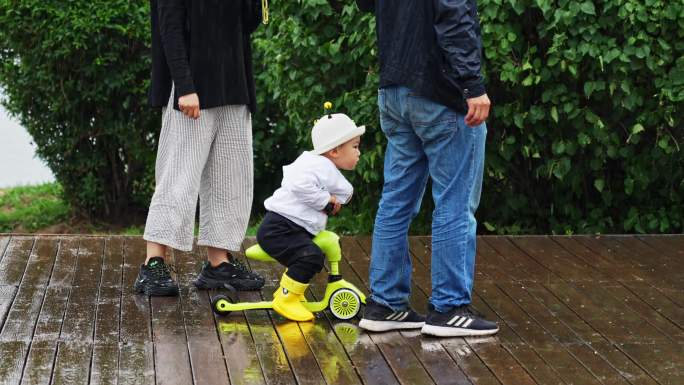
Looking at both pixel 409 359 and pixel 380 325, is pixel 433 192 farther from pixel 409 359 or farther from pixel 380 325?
pixel 409 359

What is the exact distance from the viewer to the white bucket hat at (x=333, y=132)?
5438 mm

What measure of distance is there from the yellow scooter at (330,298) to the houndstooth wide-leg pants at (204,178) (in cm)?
56

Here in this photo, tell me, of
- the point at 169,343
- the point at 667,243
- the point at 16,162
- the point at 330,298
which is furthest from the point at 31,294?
the point at 16,162

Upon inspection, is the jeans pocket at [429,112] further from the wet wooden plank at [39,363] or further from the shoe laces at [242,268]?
the wet wooden plank at [39,363]

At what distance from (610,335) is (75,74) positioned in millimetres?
4835

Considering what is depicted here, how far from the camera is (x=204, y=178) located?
20.5ft

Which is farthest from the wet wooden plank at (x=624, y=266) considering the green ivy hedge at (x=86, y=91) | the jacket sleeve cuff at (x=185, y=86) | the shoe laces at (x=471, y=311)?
the green ivy hedge at (x=86, y=91)

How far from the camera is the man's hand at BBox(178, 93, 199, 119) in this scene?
19.1ft

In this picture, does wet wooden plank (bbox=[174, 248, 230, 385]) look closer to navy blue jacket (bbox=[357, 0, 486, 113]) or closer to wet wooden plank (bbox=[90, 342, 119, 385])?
wet wooden plank (bbox=[90, 342, 119, 385])

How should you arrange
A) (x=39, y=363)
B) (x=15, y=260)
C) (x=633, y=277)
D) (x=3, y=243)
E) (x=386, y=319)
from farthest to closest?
1. (x=3, y=243)
2. (x=15, y=260)
3. (x=633, y=277)
4. (x=386, y=319)
5. (x=39, y=363)

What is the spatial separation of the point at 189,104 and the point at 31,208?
501cm

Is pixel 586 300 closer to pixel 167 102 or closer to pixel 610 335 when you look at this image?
pixel 610 335

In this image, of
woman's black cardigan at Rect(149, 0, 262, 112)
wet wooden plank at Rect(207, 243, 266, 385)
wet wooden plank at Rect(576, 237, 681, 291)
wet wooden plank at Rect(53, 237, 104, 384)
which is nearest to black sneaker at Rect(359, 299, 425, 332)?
wet wooden plank at Rect(207, 243, 266, 385)

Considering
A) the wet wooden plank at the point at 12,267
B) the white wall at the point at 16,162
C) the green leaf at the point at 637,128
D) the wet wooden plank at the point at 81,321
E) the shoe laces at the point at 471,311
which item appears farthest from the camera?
the white wall at the point at 16,162
